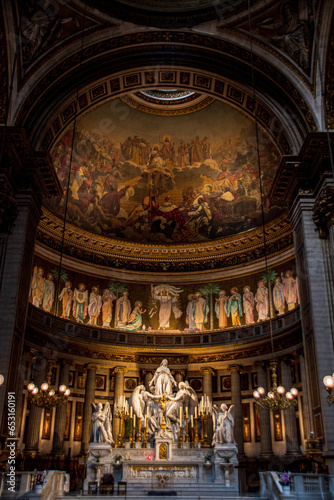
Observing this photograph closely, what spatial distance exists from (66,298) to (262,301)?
11.8m

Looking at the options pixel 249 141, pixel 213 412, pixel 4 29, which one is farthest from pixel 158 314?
pixel 4 29

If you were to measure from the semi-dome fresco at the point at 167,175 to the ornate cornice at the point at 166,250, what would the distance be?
2.43 feet

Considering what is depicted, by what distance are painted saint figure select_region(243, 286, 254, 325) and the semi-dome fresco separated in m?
4.06

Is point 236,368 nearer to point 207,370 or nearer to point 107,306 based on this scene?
point 207,370

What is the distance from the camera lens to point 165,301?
32.1 m

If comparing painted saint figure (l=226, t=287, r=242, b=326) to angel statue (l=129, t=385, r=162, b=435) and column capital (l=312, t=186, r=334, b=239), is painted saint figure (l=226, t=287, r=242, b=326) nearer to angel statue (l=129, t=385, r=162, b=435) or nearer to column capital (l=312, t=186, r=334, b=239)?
angel statue (l=129, t=385, r=162, b=435)

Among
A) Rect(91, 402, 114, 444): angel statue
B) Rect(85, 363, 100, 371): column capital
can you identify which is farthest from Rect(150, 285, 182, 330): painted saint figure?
Rect(91, 402, 114, 444): angel statue

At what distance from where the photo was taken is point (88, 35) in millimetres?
19859

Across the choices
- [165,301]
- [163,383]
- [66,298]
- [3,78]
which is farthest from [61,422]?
[3,78]

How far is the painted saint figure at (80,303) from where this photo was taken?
1161 inches

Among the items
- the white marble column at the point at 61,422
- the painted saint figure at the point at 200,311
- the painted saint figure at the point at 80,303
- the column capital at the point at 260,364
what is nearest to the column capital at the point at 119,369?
the white marble column at the point at 61,422

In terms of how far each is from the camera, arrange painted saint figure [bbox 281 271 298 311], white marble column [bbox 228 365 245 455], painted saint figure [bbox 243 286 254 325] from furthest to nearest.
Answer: painted saint figure [bbox 243 286 254 325] → painted saint figure [bbox 281 271 298 311] → white marble column [bbox 228 365 245 455]

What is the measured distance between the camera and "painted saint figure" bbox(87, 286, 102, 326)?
98.6 feet

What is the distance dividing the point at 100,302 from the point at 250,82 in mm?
16260
